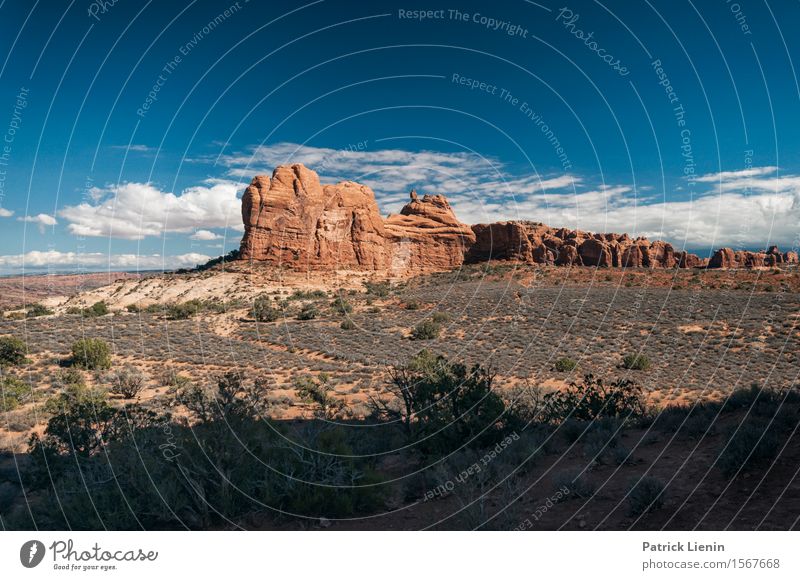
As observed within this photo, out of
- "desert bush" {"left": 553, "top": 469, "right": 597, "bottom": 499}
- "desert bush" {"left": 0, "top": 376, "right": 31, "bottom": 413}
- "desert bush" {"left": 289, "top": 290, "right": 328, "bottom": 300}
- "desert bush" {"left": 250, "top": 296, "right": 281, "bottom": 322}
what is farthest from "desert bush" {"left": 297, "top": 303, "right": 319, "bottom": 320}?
"desert bush" {"left": 553, "top": 469, "right": 597, "bottom": 499}

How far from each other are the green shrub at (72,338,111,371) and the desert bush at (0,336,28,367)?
2596 mm

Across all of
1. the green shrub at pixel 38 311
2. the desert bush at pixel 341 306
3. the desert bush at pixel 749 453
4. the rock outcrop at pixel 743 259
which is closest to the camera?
the desert bush at pixel 749 453

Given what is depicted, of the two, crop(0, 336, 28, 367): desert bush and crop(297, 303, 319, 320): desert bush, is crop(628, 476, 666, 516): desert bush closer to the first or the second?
crop(0, 336, 28, 367): desert bush

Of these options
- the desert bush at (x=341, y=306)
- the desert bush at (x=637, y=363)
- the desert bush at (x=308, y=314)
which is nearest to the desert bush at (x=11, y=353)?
the desert bush at (x=308, y=314)

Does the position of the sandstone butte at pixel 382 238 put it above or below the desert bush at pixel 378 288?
above

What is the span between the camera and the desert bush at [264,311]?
4328 centimetres

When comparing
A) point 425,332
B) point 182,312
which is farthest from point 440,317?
point 182,312

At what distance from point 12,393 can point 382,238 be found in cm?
6877

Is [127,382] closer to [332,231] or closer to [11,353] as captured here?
[11,353]

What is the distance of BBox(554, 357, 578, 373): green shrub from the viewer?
2324 cm

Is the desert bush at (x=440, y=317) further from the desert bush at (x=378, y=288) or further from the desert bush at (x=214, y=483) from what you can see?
the desert bush at (x=214, y=483)

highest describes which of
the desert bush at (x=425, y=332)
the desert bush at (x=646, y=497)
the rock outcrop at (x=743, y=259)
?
the rock outcrop at (x=743, y=259)

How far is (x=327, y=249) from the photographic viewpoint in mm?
75062

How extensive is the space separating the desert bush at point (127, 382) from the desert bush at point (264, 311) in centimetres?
2044
